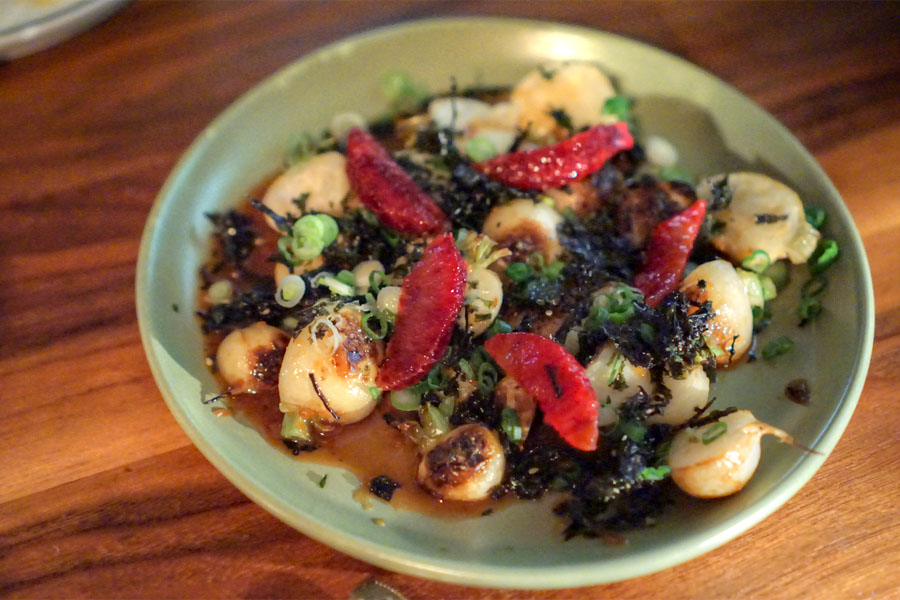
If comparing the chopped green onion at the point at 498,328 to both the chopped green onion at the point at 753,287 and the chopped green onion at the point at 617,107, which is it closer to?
the chopped green onion at the point at 753,287

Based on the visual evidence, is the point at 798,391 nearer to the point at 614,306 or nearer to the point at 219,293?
the point at 614,306

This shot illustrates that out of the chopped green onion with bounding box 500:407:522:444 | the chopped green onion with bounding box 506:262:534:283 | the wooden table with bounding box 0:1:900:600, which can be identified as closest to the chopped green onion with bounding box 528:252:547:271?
the chopped green onion with bounding box 506:262:534:283

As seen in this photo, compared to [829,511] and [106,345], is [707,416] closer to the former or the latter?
[829,511]

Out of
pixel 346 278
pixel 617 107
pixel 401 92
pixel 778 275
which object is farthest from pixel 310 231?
pixel 778 275

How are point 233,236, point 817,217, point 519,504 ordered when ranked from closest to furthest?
point 519,504 → point 817,217 → point 233,236

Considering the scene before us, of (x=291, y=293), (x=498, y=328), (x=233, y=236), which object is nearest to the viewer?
(x=498, y=328)

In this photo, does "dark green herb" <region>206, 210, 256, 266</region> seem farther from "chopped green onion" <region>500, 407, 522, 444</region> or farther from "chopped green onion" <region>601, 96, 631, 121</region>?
"chopped green onion" <region>601, 96, 631, 121</region>

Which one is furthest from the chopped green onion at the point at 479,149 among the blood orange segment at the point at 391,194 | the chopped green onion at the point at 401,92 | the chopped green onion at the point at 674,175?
the chopped green onion at the point at 674,175
